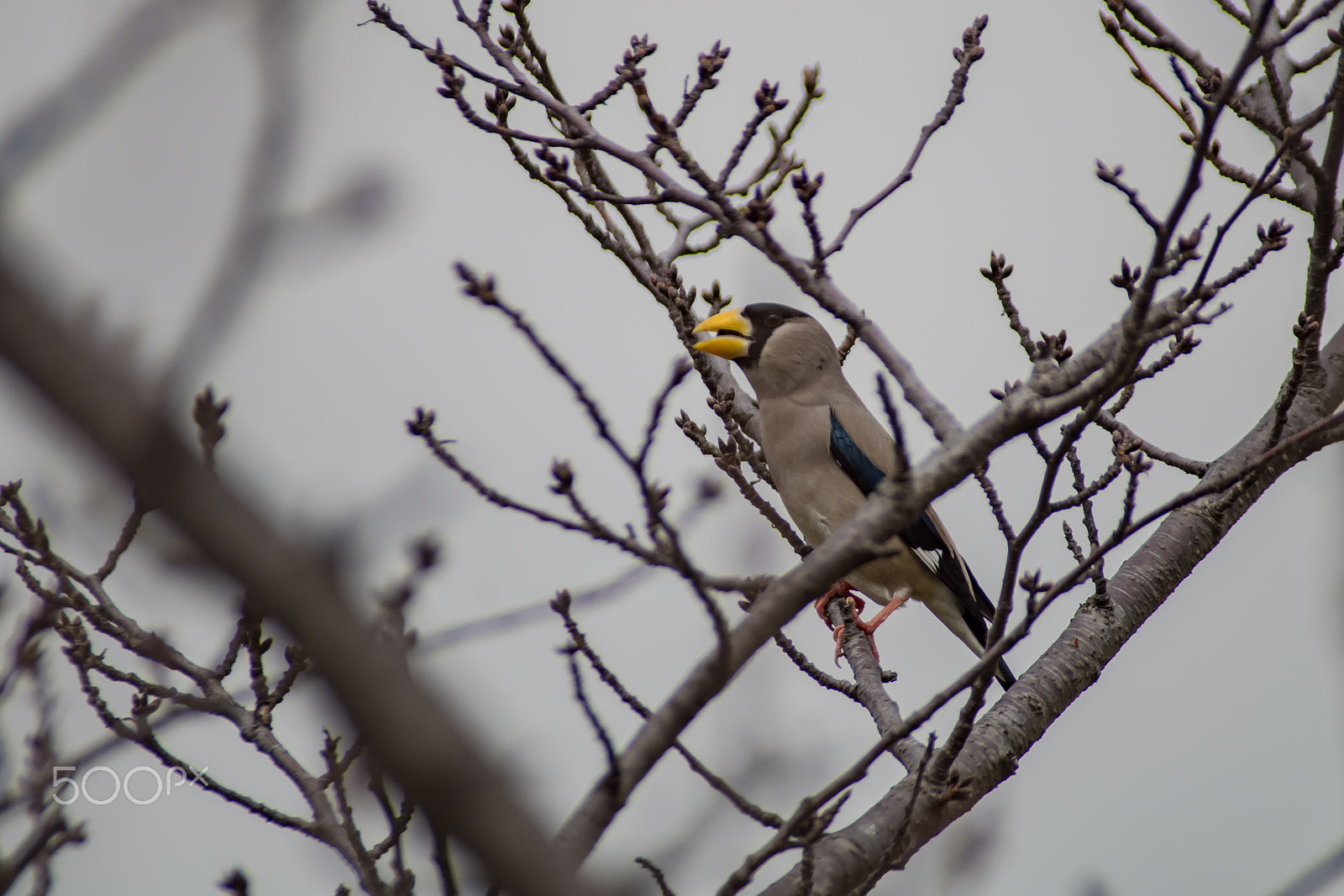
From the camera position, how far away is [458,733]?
45.9 inches

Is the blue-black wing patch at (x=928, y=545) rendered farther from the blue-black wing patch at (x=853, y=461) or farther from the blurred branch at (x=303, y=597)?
the blurred branch at (x=303, y=597)

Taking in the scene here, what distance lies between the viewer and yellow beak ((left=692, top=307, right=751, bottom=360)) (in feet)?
20.9

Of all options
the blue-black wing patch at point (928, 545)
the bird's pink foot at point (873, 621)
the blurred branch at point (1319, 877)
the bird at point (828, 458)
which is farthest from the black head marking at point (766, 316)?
the blurred branch at point (1319, 877)

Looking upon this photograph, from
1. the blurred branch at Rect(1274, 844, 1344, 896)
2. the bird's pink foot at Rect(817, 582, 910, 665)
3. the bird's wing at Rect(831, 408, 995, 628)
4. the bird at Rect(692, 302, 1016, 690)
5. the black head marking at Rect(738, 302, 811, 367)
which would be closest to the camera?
the blurred branch at Rect(1274, 844, 1344, 896)

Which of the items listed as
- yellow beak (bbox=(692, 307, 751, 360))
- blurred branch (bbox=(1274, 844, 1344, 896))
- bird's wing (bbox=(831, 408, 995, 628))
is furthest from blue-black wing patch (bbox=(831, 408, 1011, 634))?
blurred branch (bbox=(1274, 844, 1344, 896))

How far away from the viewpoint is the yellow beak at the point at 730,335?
6359mm

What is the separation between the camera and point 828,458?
6297 mm

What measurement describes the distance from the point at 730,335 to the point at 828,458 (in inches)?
39.9

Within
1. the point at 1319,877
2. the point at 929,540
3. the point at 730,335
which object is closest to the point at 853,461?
the point at 929,540

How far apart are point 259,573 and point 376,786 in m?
0.84

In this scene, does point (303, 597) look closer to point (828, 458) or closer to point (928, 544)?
point (828, 458)

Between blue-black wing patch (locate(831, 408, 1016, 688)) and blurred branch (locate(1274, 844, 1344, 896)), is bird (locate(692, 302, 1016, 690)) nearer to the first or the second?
blue-black wing patch (locate(831, 408, 1016, 688))

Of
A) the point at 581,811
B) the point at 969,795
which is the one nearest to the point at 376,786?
the point at 581,811

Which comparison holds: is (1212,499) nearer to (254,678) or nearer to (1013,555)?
(1013,555)
